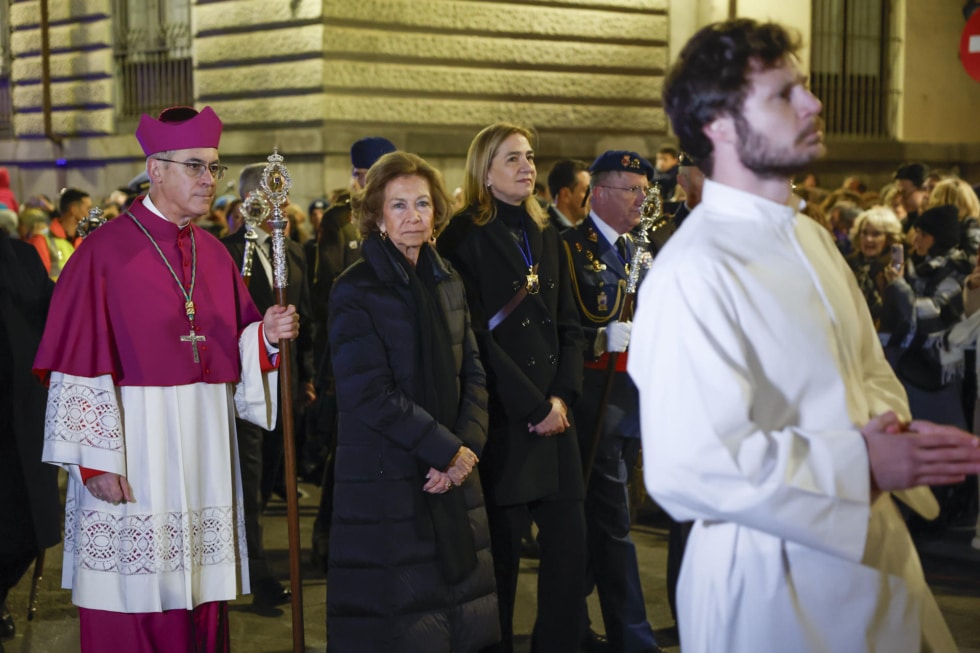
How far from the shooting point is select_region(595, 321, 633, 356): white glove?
19.4 feet

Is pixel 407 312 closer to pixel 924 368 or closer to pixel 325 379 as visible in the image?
pixel 325 379

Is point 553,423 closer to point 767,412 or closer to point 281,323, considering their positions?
point 281,323

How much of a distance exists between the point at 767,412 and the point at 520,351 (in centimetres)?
293

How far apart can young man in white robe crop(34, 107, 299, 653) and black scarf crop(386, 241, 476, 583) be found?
0.50m

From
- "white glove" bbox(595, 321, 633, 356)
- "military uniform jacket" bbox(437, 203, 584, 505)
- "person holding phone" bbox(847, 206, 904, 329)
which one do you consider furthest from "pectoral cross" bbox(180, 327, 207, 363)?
"person holding phone" bbox(847, 206, 904, 329)

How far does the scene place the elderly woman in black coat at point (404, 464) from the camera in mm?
4699

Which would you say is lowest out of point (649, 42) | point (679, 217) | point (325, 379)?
point (325, 379)

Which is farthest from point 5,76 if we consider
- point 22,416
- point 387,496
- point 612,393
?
point 387,496

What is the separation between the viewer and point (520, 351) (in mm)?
5492

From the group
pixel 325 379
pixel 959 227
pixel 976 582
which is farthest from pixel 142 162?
pixel 976 582

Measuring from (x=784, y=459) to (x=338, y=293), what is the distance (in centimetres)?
269

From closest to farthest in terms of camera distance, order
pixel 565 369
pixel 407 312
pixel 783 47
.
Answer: pixel 783 47
pixel 407 312
pixel 565 369

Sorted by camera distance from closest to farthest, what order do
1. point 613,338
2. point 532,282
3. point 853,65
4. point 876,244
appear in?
1. point 532,282
2. point 613,338
3. point 876,244
4. point 853,65

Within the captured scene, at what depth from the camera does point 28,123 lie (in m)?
19.8
